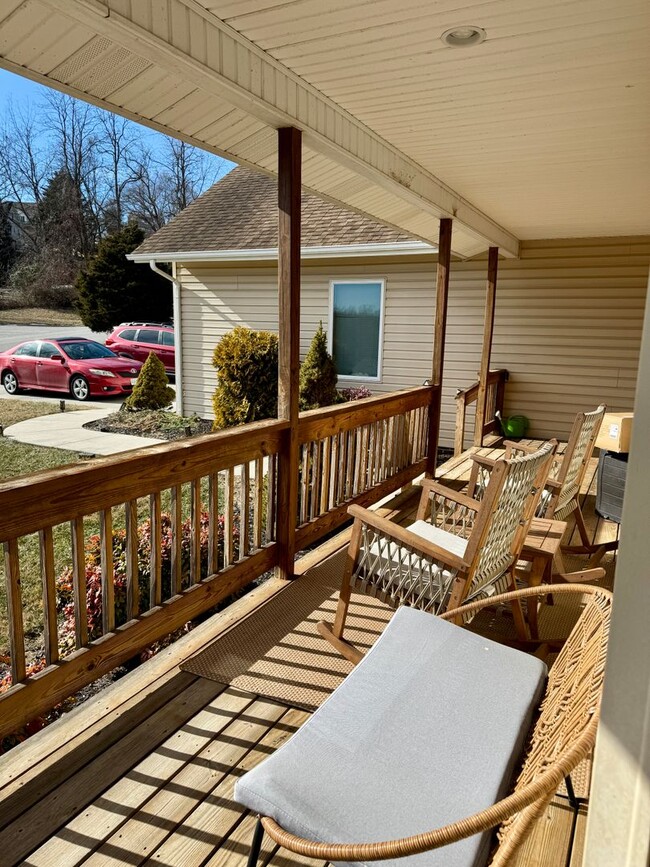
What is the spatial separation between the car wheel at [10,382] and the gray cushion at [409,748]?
42.7ft

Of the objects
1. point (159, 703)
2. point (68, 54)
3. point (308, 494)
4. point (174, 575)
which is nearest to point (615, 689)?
point (159, 703)

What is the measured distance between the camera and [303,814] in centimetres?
123

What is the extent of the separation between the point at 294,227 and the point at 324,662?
6.93 ft

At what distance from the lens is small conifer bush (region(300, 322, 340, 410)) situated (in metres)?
8.33

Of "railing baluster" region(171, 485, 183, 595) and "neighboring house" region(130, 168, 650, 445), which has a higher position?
"neighboring house" region(130, 168, 650, 445)

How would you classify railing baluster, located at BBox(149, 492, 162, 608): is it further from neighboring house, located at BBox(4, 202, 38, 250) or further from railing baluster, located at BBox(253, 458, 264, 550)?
neighboring house, located at BBox(4, 202, 38, 250)

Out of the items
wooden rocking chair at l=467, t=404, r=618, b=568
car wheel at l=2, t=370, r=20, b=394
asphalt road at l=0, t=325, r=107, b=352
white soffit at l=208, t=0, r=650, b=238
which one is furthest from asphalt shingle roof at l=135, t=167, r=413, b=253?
asphalt road at l=0, t=325, r=107, b=352

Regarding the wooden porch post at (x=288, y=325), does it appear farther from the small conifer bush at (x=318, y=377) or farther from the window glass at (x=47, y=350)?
the window glass at (x=47, y=350)

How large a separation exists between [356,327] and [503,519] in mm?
6911

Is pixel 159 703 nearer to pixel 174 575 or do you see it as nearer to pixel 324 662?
pixel 174 575

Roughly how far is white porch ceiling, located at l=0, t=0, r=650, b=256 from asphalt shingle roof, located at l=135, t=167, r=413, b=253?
4276mm

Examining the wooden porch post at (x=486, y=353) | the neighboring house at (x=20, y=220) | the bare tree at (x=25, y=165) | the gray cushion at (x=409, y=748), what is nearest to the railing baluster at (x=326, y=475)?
the gray cushion at (x=409, y=748)

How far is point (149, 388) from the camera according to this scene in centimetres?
1090

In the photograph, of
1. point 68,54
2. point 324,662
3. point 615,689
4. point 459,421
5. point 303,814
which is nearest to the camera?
point 615,689
